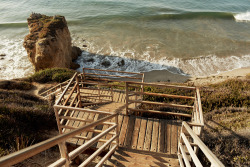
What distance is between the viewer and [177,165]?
418 cm

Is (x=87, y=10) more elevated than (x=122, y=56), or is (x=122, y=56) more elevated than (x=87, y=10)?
(x=87, y=10)

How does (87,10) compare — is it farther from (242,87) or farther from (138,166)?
(138,166)

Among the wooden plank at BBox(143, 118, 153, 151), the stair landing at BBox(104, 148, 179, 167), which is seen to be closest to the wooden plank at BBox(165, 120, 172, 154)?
the stair landing at BBox(104, 148, 179, 167)

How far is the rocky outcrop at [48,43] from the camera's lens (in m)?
15.2

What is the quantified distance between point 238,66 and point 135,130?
56.9 ft

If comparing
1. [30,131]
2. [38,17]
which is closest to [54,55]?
[38,17]

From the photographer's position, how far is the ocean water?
1919cm

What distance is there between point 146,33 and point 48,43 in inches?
576

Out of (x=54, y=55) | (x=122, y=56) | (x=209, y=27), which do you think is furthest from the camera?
(x=209, y=27)

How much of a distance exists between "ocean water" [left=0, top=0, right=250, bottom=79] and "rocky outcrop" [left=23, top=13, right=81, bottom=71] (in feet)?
10.3

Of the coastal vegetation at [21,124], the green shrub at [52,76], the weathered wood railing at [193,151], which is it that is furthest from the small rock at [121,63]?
the weathered wood railing at [193,151]

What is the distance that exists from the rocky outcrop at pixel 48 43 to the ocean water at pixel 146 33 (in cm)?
315

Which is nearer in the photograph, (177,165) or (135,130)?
(177,165)

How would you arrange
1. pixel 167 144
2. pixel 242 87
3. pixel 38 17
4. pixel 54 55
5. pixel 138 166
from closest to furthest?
pixel 138 166, pixel 167 144, pixel 242 87, pixel 54 55, pixel 38 17
